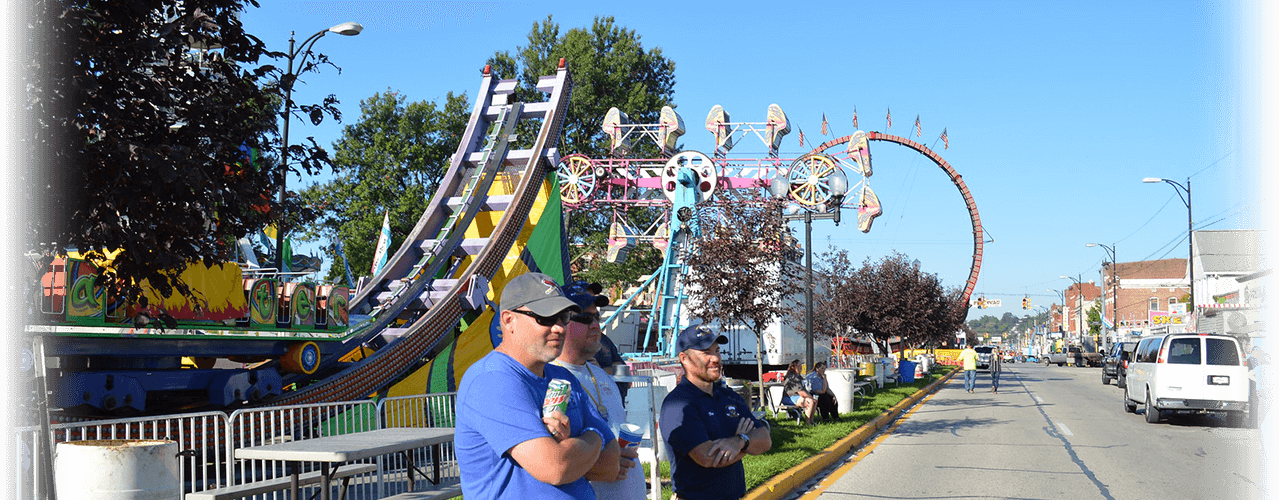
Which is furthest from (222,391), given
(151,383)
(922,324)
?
(922,324)

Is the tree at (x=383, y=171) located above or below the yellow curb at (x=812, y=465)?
above

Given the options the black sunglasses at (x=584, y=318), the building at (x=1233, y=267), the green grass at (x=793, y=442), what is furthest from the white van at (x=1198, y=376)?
the black sunglasses at (x=584, y=318)

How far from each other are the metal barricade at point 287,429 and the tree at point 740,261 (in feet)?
27.4

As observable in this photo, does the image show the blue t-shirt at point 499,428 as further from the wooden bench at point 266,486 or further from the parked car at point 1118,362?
the parked car at point 1118,362

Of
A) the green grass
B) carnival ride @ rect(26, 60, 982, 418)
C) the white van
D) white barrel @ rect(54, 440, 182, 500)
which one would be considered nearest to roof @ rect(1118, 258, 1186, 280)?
carnival ride @ rect(26, 60, 982, 418)

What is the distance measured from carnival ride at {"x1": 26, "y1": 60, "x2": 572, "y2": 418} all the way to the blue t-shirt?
4.61 m

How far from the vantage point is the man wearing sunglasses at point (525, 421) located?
3.03m

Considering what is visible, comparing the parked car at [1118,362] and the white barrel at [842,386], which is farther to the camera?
the parked car at [1118,362]

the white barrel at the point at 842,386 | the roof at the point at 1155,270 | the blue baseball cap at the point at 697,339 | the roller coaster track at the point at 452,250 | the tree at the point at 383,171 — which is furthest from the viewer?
the roof at the point at 1155,270

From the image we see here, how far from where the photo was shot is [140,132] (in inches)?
257

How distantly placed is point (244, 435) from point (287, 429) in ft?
3.57

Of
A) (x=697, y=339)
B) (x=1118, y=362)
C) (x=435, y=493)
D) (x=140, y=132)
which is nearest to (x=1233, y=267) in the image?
(x=1118, y=362)

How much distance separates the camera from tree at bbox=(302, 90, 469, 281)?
A: 42375 mm

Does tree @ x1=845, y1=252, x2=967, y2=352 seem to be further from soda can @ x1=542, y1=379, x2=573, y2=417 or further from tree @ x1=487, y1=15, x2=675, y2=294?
soda can @ x1=542, y1=379, x2=573, y2=417
